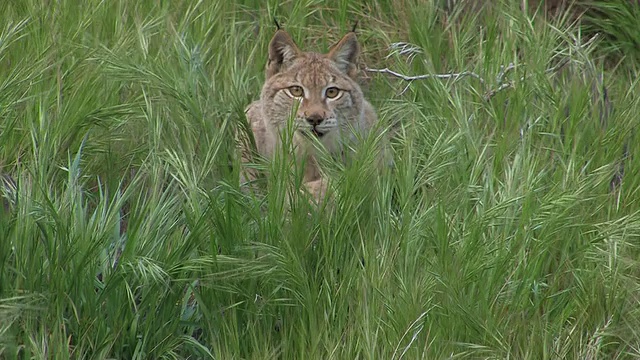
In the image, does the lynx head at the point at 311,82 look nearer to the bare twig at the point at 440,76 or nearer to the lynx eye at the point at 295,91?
the lynx eye at the point at 295,91

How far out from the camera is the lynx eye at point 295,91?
612cm

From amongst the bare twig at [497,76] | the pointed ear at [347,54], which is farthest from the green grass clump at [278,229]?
the pointed ear at [347,54]

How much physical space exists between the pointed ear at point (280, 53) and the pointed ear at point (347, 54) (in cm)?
19

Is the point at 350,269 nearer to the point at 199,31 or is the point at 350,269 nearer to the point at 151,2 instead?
the point at 199,31

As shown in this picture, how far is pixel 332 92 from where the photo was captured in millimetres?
6168

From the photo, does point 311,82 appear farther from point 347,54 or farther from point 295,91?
point 347,54

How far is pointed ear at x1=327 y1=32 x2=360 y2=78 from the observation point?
6.13 meters

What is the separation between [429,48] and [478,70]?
42cm

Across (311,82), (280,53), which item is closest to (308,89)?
(311,82)

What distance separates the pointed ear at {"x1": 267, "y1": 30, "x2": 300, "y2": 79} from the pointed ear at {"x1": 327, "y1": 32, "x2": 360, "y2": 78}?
0.19 meters

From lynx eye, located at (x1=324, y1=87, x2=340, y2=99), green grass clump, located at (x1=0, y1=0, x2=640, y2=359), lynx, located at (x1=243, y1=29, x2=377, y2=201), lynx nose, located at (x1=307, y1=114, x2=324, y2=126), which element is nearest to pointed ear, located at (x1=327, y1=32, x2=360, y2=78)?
lynx, located at (x1=243, y1=29, x2=377, y2=201)

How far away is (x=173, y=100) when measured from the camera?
477 centimetres

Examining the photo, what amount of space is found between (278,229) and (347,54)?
6.98 ft

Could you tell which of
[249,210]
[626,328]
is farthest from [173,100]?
[626,328]
